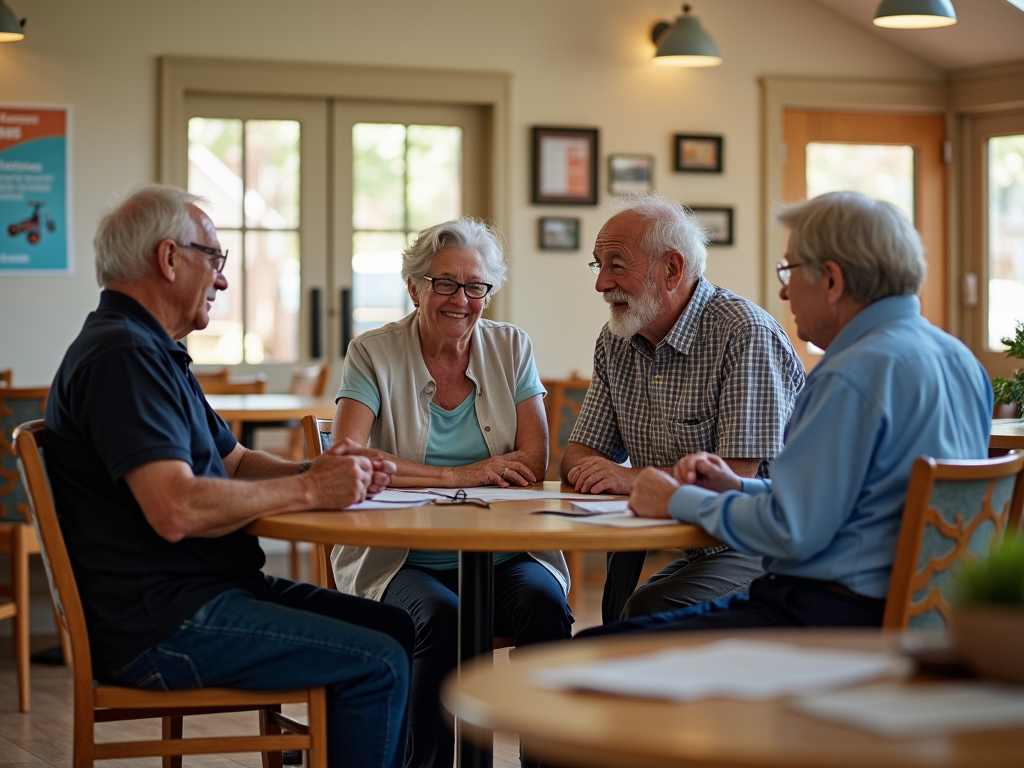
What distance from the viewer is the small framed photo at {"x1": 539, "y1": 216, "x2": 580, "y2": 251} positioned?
6297mm

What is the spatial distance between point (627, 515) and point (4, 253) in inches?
182

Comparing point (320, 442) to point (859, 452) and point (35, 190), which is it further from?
point (35, 190)

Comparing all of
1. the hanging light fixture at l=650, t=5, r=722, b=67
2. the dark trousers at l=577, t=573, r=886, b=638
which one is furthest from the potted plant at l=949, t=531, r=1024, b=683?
the hanging light fixture at l=650, t=5, r=722, b=67

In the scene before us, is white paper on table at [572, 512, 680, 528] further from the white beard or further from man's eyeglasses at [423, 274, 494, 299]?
man's eyeglasses at [423, 274, 494, 299]

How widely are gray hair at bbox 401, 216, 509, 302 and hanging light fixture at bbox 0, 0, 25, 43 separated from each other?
3460 millimetres

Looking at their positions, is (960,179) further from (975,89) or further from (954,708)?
(954,708)

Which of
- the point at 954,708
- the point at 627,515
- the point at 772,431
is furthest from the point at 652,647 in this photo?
the point at 772,431

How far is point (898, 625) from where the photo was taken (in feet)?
5.64

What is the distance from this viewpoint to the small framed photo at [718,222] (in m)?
6.47

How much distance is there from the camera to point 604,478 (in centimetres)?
236

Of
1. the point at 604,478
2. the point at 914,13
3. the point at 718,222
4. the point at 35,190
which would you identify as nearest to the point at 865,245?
the point at 604,478

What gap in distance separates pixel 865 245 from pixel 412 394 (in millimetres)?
1169

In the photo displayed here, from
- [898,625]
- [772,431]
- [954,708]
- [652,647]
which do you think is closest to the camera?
[954,708]

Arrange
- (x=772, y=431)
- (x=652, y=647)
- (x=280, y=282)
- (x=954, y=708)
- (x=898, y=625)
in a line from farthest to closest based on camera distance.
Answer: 1. (x=280, y=282)
2. (x=772, y=431)
3. (x=898, y=625)
4. (x=652, y=647)
5. (x=954, y=708)
